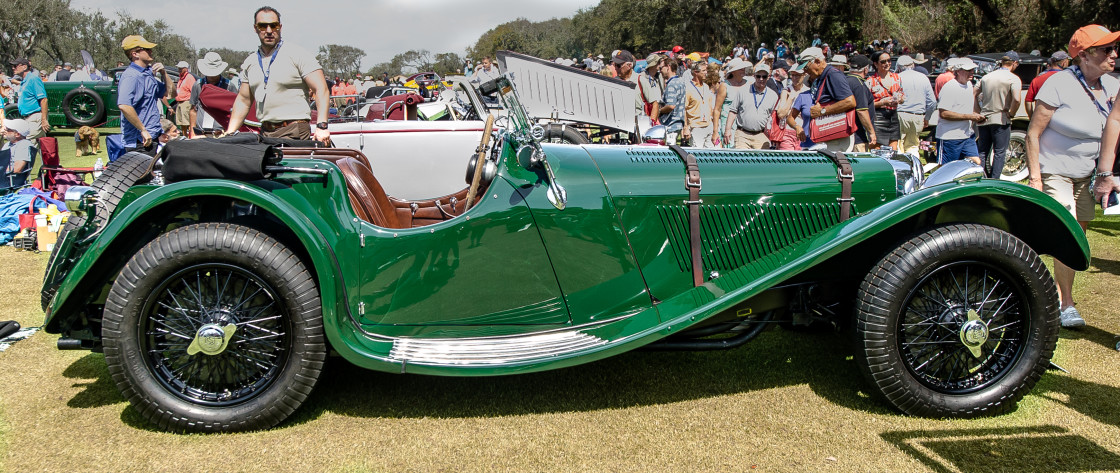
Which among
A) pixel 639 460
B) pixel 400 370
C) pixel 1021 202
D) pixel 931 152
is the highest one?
pixel 1021 202

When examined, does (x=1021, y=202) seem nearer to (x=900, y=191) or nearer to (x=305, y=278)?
(x=900, y=191)

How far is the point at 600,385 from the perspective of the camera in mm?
3750

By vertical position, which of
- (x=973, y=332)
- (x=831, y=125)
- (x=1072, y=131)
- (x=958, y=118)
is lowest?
(x=973, y=332)

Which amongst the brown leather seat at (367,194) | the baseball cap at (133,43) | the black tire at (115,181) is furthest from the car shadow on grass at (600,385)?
the baseball cap at (133,43)

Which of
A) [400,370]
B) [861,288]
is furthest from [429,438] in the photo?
[861,288]

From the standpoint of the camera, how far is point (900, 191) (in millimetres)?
3709

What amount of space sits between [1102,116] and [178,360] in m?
5.53

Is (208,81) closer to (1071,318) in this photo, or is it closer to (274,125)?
(274,125)

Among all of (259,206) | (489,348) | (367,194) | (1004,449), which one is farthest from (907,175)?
(259,206)

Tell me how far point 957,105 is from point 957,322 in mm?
6193

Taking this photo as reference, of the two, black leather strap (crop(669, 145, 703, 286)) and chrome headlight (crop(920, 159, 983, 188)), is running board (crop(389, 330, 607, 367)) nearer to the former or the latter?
black leather strap (crop(669, 145, 703, 286))

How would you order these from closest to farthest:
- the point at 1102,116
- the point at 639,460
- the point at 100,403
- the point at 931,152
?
the point at 639,460
the point at 100,403
the point at 1102,116
the point at 931,152

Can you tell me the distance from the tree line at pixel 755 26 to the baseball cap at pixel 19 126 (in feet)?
11.0

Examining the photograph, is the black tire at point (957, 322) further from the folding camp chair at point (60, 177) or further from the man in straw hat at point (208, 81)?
the folding camp chair at point (60, 177)
